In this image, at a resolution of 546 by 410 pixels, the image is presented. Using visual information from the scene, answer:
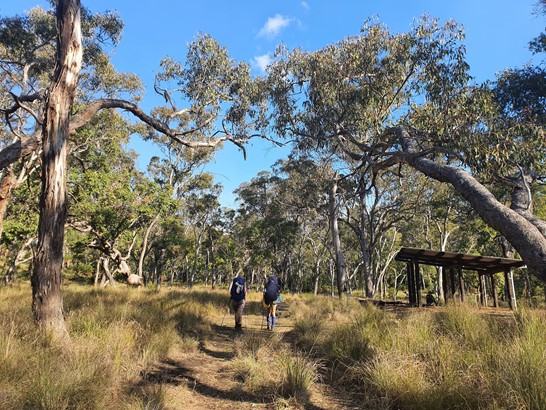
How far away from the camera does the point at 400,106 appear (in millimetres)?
13703

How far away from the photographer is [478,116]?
9.52 metres

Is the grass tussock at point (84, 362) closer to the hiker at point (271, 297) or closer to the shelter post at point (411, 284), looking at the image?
the hiker at point (271, 297)

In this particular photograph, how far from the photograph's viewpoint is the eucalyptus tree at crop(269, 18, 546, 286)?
8.18m

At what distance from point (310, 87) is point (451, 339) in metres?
10.1

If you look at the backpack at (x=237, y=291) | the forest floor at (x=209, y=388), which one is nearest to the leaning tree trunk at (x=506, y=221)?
the forest floor at (x=209, y=388)

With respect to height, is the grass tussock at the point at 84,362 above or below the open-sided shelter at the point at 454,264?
below

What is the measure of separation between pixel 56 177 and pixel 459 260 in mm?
14382

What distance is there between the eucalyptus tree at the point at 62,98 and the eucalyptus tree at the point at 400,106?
228 cm

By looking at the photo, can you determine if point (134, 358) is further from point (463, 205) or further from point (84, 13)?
point (463, 205)

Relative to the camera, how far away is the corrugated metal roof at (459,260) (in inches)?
521

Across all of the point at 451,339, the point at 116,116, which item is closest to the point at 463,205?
the point at 451,339

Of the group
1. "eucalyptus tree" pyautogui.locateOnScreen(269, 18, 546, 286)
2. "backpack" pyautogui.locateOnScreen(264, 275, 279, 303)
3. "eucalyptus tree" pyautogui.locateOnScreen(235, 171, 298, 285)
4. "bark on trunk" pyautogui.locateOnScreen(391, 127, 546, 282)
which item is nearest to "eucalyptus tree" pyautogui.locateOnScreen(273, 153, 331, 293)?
"eucalyptus tree" pyautogui.locateOnScreen(235, 171, 298, 285)

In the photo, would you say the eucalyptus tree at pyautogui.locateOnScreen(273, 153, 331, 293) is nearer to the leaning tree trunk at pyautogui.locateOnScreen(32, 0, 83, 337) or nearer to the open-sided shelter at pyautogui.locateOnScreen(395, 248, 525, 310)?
the open-sided shelter at pyautogui.locateOnScreen(395, 248, 525, 310)

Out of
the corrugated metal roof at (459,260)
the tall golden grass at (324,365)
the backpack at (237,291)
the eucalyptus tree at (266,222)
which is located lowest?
the tall golden grass at (324,365)
